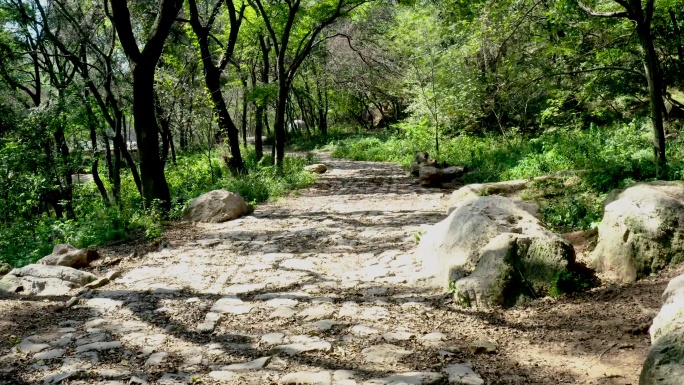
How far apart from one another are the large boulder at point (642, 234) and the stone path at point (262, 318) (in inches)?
62.5

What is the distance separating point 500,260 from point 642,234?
1219 mm

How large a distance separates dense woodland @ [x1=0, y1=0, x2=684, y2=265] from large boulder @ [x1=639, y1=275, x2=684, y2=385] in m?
3.39

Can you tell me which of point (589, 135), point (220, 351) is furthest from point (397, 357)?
point (589, 135)

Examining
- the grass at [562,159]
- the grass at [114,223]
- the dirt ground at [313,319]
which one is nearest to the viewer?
the dirt ground at [313,319]

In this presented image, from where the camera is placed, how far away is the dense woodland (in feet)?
27.6

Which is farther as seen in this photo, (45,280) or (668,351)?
(45,280)

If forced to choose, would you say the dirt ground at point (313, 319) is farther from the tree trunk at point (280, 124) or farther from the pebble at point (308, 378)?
the tree trunk at point (280, 124)

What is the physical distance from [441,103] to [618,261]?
44.6ft

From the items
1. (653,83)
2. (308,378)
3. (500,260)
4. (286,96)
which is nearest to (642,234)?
(500,260)

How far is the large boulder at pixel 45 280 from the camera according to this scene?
5496mm

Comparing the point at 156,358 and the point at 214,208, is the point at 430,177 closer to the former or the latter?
the point at 214,208

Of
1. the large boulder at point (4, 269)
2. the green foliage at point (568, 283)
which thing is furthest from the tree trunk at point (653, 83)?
the large boulder at point (4, 269)

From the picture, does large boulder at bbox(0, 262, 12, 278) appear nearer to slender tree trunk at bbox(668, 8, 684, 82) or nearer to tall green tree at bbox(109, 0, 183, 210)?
tall green tree at bbox(109, 0, 183, 210)

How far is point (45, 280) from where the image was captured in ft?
18.6
